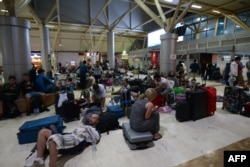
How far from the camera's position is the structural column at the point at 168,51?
7.59 meters

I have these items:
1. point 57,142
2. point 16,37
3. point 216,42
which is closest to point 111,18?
point 216,42

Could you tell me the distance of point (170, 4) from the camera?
10305mm

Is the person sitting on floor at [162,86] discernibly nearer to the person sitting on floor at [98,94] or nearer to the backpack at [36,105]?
the person sitting on floor at [98,94]

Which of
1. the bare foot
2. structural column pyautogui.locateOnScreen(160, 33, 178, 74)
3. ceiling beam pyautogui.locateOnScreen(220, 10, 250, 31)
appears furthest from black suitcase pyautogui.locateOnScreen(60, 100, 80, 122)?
ceiling beam pyautogui.locateOnScreen(220, 10, 250, 31)

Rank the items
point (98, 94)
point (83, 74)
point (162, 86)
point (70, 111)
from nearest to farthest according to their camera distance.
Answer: point (70, 111)
point (98, 94)
point (162, 86)
point (83, 74)

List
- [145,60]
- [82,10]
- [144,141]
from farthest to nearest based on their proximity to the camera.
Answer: [145,60]
[82,10]
[144,141]

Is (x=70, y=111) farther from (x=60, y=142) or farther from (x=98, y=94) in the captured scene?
(x=60, y=142)

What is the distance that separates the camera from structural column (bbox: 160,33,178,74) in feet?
24.9

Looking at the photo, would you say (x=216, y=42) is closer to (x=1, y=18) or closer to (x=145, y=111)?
(x=145, y=111)

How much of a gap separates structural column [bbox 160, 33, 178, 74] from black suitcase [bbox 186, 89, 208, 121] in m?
3.89

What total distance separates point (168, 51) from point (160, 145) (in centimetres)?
567

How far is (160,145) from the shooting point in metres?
2.89

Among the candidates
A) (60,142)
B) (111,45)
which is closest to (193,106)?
(60,142)

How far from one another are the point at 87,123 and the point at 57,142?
3.78 ft
